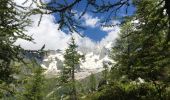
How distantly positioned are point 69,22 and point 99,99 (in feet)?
68.6

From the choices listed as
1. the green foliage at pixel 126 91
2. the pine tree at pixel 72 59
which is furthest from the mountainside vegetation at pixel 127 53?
the pine tree at pixel 72 59

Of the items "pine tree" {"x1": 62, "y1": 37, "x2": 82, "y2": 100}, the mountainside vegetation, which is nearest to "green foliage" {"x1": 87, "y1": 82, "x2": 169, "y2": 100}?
the mountainside vegetation

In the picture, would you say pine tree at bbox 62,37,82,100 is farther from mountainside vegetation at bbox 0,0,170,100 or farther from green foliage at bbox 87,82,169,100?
green foliage at bbox 87,82,169,100

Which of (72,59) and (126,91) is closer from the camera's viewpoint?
(126,91)

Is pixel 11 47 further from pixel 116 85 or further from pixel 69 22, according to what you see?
pixel 116 85

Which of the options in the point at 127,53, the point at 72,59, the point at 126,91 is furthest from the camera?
the point at 72,59

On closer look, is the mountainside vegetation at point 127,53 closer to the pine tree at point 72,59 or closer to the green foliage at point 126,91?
the green foliage at point 126,91

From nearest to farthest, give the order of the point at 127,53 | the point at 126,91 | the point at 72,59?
the point at 127,53, the point at 126,91, the point at 72,59

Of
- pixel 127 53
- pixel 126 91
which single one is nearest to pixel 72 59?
pixel 126 91

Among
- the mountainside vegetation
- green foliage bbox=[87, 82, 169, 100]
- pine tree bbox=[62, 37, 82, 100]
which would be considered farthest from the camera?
pine tree bbox=[62, 37, 82, 100]

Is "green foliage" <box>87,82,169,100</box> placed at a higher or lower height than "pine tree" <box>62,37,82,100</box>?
lower

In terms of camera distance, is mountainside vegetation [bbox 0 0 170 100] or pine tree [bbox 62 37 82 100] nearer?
mountainside vegetation [bbox 0 0 170 100]

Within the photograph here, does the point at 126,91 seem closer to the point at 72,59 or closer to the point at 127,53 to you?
the point at 127,53

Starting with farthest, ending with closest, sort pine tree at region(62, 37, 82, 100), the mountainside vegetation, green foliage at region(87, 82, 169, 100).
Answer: pine tree at region(62, 37, 82, 100) < green foliage at region(87, 82, 169, 100) < the mountainside vegetation
